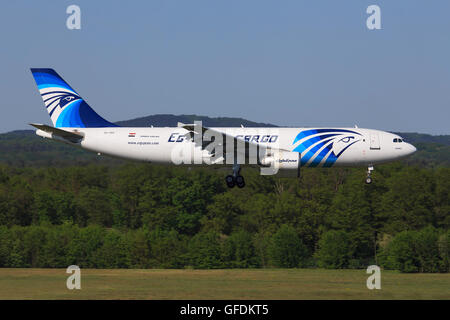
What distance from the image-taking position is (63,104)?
62.3 m

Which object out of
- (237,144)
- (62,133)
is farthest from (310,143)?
(62,133)

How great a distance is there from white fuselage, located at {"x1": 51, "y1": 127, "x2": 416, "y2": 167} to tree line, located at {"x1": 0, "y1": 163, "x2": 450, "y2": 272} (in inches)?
1445

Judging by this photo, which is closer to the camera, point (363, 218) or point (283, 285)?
point (283, 285)

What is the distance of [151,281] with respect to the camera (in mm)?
60375

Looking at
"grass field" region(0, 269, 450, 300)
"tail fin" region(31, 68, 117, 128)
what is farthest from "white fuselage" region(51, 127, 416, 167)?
"grass field" region(0, 269, 450, 300)

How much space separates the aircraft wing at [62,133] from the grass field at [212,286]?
1095 cm

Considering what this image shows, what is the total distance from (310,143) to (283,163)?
298cm

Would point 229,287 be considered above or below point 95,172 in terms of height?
below

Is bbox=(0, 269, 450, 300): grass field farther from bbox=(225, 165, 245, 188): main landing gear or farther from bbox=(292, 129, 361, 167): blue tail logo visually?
bbox=(292, 129, 361, 167): blue tail logo

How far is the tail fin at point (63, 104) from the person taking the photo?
61.0 meters
